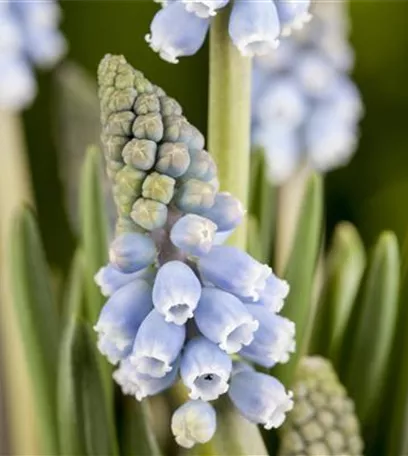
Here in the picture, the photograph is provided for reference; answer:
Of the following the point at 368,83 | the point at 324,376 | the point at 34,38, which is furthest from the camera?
the point at 368,83

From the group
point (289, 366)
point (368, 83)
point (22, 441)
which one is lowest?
point (22, 441)

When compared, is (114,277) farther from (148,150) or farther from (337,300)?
(337,300)

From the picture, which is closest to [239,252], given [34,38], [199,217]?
[199,217]

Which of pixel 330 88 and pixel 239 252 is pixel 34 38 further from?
pixel 239 252

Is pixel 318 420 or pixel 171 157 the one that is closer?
pixel 171 157

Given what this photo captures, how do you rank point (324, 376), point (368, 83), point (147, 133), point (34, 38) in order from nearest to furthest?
1. point (147, 133)
2. point (324, 376)
3. point (34, 38)
4. point (368, 83)

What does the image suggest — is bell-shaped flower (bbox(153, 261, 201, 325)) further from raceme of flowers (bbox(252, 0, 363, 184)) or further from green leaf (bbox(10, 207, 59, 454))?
raceme of flowers (bbox(252, 0, 363, 184))

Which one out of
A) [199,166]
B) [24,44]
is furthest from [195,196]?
[24,44]

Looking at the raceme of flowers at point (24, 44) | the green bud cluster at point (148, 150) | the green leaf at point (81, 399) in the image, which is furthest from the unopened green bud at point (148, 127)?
the raceme of flowers at point (24, 44)
